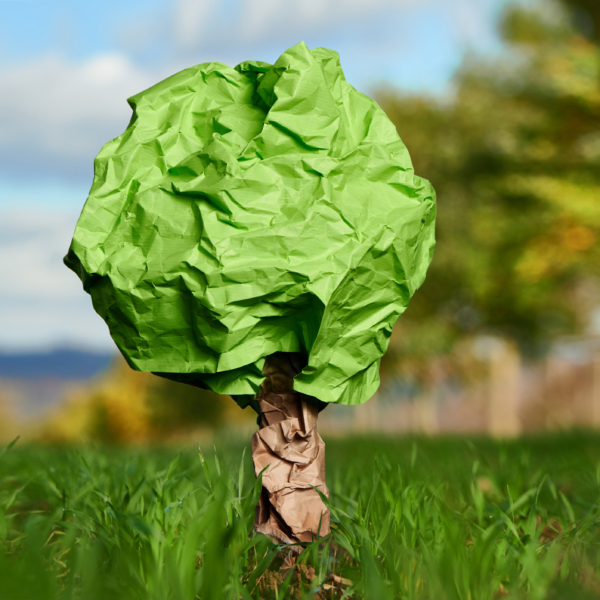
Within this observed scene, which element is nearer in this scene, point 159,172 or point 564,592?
point 564,592

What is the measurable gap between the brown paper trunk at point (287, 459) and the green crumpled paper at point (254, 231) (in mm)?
90

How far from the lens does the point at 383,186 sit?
6.26 ft

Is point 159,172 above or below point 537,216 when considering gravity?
above

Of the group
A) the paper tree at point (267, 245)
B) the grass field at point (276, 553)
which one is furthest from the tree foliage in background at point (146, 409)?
the paper tree at point (267, 245)

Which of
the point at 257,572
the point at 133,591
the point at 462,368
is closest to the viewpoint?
the point at 133,591

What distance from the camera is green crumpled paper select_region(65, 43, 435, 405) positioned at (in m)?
1.72

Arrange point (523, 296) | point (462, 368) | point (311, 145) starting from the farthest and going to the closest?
point (462, 368)
point (523, 296)
point (311, 145)

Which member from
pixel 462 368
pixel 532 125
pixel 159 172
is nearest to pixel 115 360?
pixel 462 368

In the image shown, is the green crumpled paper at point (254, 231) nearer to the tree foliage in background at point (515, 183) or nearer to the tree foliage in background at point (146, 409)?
the tree foliage in background at point (515, 183)

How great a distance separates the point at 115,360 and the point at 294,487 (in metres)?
14.5

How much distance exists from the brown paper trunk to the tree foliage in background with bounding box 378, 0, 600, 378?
782 cm

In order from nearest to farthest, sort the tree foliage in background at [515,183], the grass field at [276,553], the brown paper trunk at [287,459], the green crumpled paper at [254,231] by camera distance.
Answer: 1. the grass field at [276,553]
2. the green crumpled paper at [254,231]
3. the brown paper trunk at [287,459]
4. the tree foliage in background at [515,183]

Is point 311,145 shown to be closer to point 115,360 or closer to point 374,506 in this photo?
point 374,506

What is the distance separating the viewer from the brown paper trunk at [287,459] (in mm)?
1869
